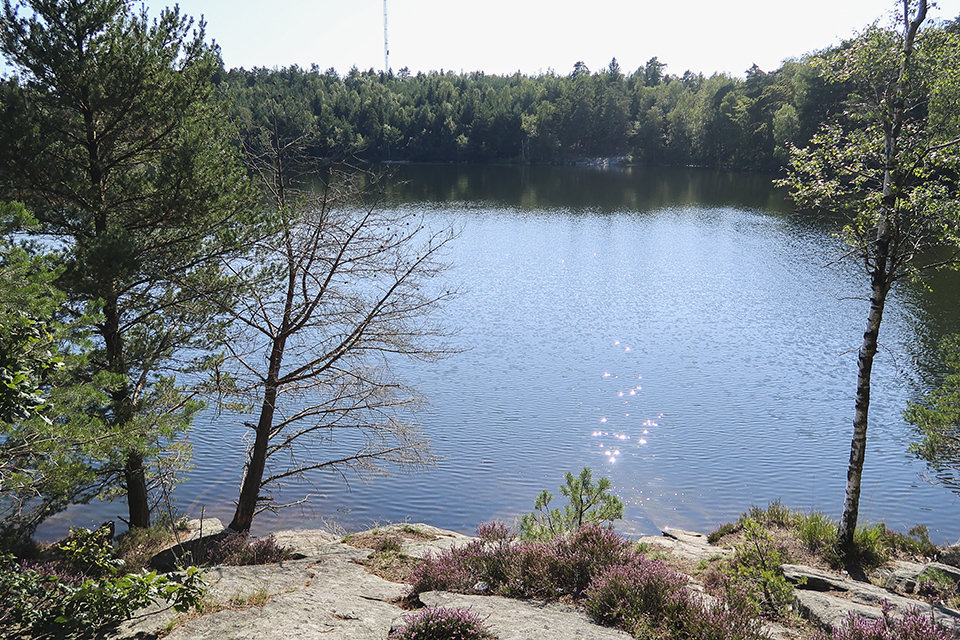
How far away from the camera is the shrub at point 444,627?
20.7 feet

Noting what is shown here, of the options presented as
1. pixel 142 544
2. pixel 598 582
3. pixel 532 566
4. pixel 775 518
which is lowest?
pixel 775 518

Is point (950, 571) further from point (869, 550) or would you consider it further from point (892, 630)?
point (892, 630)

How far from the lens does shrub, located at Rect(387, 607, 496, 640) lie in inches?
249

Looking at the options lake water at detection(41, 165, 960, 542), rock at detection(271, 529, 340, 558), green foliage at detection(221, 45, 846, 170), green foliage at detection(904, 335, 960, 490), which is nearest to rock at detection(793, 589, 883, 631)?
green foliage at detection(904, 335, 960, 490)

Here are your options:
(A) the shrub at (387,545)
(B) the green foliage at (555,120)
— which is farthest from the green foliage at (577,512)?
(B) the green foliage at (555,120)

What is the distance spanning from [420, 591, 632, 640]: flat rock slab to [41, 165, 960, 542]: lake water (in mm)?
8017

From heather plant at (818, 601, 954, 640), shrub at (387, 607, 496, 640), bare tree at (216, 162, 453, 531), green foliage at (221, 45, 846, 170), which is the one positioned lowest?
heather plant at (818, 601, 954, 640)

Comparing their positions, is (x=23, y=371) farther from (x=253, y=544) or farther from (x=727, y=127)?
(x=727, y=127)

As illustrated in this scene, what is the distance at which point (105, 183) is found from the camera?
11.8m

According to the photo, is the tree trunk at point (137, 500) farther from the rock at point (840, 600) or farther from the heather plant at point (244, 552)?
the rock at point (840, 600)

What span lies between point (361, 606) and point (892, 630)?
18.3 feet

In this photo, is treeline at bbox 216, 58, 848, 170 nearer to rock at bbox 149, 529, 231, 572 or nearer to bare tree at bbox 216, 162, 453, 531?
bare tree at bbox 216, 162, 453, 531

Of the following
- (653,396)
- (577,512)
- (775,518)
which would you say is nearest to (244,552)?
(577,512)

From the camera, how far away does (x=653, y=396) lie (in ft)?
78.1
